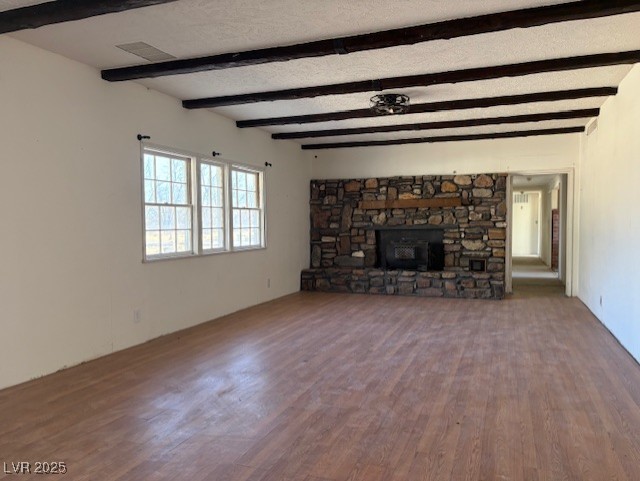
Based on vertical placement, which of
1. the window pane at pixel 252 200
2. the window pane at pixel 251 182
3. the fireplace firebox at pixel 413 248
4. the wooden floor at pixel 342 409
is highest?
the window pane at pixel 251 182

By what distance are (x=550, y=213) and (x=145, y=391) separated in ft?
41.0

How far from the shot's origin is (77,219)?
13.9 feet

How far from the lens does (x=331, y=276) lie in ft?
28.0

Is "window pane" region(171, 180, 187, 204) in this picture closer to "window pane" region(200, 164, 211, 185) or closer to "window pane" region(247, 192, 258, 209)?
"window pane" region(200, 164, 211, 185)

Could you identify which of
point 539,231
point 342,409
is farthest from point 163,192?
point 539,231

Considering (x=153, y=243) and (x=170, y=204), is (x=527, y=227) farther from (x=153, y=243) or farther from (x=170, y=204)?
(x=153, y=243)

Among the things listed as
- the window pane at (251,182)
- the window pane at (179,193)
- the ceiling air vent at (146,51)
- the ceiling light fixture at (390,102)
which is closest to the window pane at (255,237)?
the window pane at (251,182)

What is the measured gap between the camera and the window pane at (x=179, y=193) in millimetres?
5559

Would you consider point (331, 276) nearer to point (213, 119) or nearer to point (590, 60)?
point (213, 119)

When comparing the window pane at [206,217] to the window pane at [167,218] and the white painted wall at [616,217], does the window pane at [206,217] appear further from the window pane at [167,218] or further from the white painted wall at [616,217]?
the white painted wall at [616,217]

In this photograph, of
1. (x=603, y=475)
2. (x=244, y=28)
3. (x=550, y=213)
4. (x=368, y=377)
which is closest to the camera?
(x=603, y=475)

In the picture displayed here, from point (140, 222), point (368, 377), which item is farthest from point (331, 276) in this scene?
point (368, 377)

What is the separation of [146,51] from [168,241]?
2.20 meters

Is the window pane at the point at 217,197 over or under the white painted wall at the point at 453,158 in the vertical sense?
under
